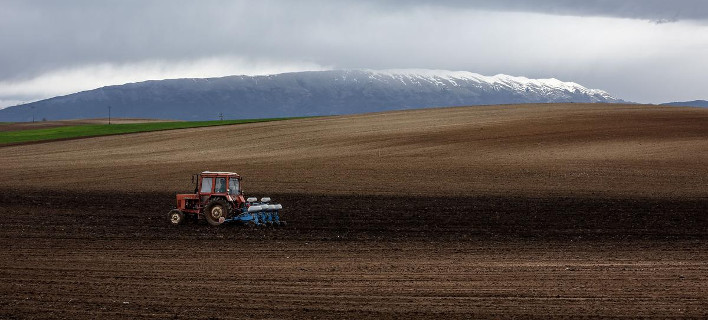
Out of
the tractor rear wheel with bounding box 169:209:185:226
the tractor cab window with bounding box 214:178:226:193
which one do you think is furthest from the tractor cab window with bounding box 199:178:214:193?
the tractor rear wheel with bounding box 169:209:185:226

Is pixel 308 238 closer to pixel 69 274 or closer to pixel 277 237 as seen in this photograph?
pixel 277 237

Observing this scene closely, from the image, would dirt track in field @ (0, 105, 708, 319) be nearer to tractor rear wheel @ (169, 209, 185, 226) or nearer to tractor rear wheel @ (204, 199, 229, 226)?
tractor rear wheel @ (169, 209, 185, 226)

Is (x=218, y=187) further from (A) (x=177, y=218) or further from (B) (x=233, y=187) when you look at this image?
(A) (x=177, y=218)

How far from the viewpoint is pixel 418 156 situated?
52.0 m

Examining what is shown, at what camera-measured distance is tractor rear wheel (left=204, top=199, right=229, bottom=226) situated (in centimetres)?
3045

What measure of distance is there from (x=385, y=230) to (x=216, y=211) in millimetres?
6115

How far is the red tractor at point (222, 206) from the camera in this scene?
30.3 meters

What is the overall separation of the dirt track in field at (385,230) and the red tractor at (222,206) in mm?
627

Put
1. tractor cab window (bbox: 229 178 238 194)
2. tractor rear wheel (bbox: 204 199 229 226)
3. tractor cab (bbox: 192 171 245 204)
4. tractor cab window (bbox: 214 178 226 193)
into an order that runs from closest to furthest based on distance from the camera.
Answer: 1. tractor rear wheel (bbox: 204 199 229 226)
2. tractor cab (bbox: 192 171 245 204)
3. tractor cab window (bbox: 214 178 226 193)
4. tractor cab window (bbox: 229 178 238 194)

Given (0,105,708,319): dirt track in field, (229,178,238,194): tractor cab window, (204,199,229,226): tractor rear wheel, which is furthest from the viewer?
(229,178,238,194): tractor cab window

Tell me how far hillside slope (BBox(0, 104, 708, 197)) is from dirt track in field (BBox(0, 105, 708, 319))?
23 centimetres

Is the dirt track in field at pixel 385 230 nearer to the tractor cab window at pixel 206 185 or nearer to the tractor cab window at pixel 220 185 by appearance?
the tractor cab window at pixel 206 185

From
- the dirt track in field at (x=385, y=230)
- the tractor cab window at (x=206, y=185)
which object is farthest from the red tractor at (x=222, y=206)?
the dirt track in field at (x=385, y=230)

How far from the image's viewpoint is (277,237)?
27797 mm
